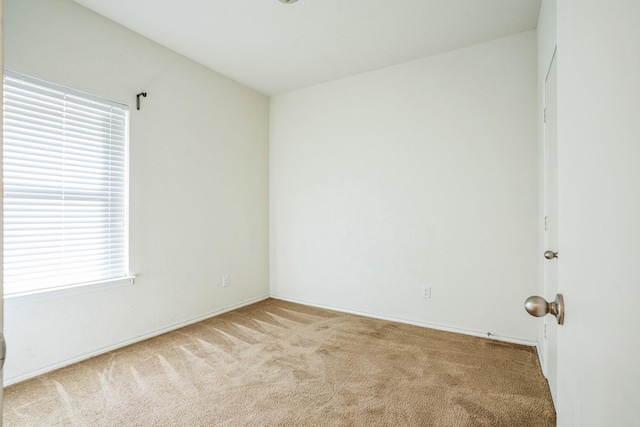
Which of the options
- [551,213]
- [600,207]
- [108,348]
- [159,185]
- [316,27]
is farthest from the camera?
[159,185]

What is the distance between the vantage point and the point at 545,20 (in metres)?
2.04

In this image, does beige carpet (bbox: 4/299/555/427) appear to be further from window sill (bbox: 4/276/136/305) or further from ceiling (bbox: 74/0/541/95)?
ceiling (bbox: 74/0/541/95)

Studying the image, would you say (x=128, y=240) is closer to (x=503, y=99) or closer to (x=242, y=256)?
(x=242, y=256)

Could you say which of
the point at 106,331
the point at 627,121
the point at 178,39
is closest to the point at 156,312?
the point at 106,331

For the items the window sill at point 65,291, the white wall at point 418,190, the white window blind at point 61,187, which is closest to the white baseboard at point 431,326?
the white wall at point 418,190

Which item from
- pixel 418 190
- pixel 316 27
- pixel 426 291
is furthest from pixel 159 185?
pixel 426 291

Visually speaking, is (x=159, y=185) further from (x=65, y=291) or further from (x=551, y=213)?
(x=551, y=213)

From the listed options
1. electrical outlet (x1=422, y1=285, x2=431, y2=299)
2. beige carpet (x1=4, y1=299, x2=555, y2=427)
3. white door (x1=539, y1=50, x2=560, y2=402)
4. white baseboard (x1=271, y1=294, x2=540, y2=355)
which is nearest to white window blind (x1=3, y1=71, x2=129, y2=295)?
beige carpet (x1=4, y1=299, x2=555, y2=427)

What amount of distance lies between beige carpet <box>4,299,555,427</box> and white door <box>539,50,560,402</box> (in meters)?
0.21

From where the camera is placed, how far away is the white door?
1.72 meters

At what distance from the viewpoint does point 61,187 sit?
7.22 ft

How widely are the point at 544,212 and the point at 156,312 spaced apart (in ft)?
10.6

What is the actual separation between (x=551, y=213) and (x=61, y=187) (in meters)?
3.30

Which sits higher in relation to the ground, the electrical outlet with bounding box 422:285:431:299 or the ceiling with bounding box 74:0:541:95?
the ceiling with bounding box 74:0:541:95
